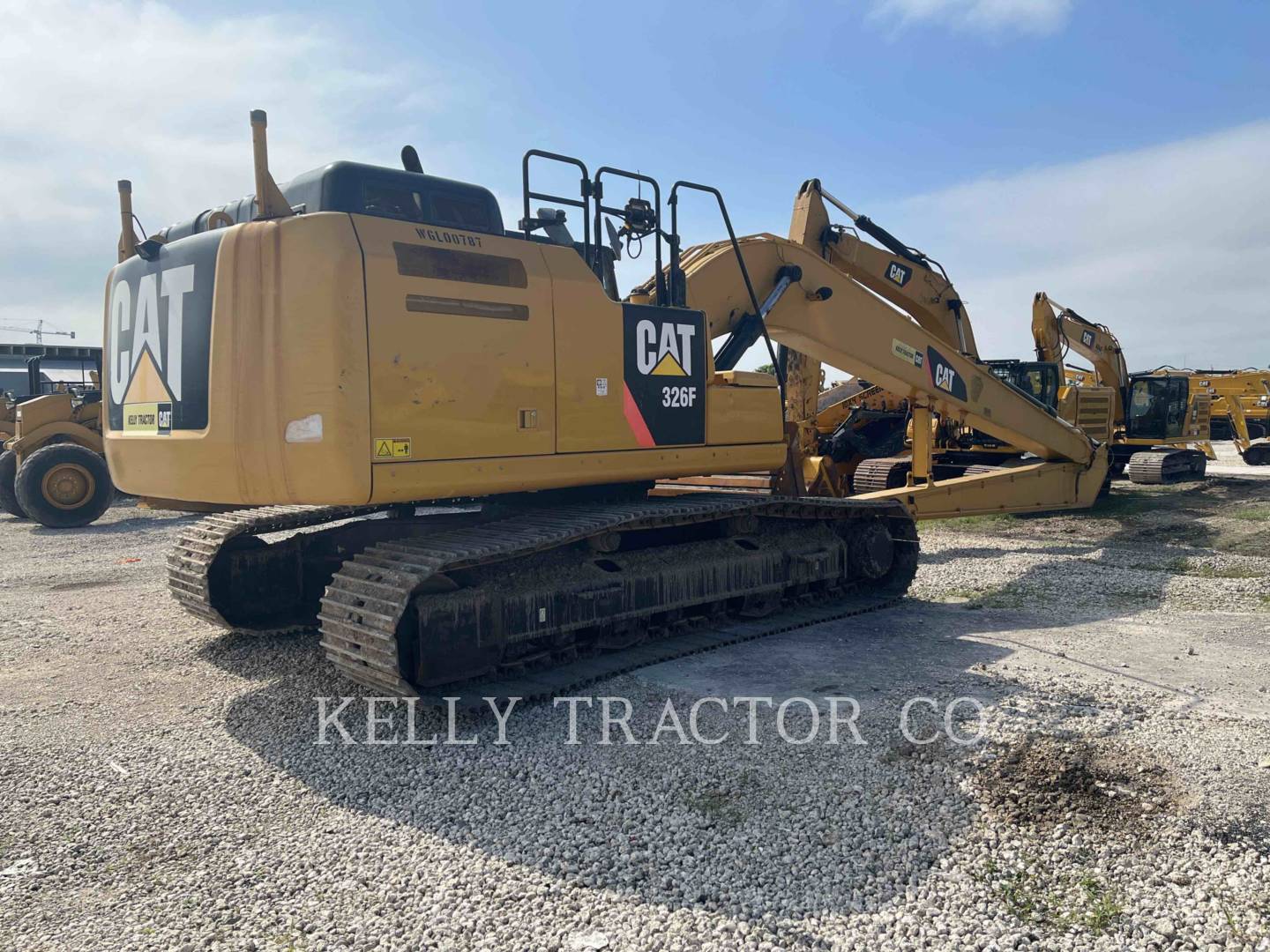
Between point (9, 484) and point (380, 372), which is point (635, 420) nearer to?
point (380, 372)

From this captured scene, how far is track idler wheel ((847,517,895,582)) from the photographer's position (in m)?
7.70

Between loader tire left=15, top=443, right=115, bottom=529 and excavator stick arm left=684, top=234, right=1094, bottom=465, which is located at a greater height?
excavator stick arm left=684, top=234, right=1094, bottom=465

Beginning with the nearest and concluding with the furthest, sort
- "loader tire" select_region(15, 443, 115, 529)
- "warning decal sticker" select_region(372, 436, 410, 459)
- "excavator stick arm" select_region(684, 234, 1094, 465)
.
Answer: "warning decal sticker" select_region(372, 436, 410, 459) → "excavator stick arm" select_region(684, 234, 1094, 465) → "loader tire" select_region(15, 443, 115, 529)

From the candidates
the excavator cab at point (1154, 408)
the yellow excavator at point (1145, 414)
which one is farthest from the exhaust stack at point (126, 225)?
the excavator cab at point (1154, 408)

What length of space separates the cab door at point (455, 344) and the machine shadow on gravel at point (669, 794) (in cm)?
152

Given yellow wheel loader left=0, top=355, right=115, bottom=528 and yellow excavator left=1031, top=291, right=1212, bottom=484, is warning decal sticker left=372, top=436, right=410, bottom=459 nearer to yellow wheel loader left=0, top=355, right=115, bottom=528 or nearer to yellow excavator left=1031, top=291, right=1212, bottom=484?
yellow wheel loader left=0, top=355, right=115, bottom=528

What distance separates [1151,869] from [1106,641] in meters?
3.59

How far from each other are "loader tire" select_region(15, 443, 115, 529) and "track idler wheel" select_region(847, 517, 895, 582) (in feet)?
41.8

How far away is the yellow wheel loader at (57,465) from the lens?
1494 centimetres

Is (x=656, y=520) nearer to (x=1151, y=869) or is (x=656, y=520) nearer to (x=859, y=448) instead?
(x=1151, y=869)

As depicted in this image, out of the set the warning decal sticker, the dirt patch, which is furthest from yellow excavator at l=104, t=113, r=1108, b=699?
the dirt patch

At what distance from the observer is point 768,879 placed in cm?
339

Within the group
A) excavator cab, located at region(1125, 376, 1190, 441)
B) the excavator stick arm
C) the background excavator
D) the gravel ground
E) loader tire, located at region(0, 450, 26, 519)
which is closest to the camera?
the gravel ground

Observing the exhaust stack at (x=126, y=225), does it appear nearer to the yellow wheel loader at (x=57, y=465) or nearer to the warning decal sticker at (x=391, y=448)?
the warning decal sticker at (x=391, y=448)
